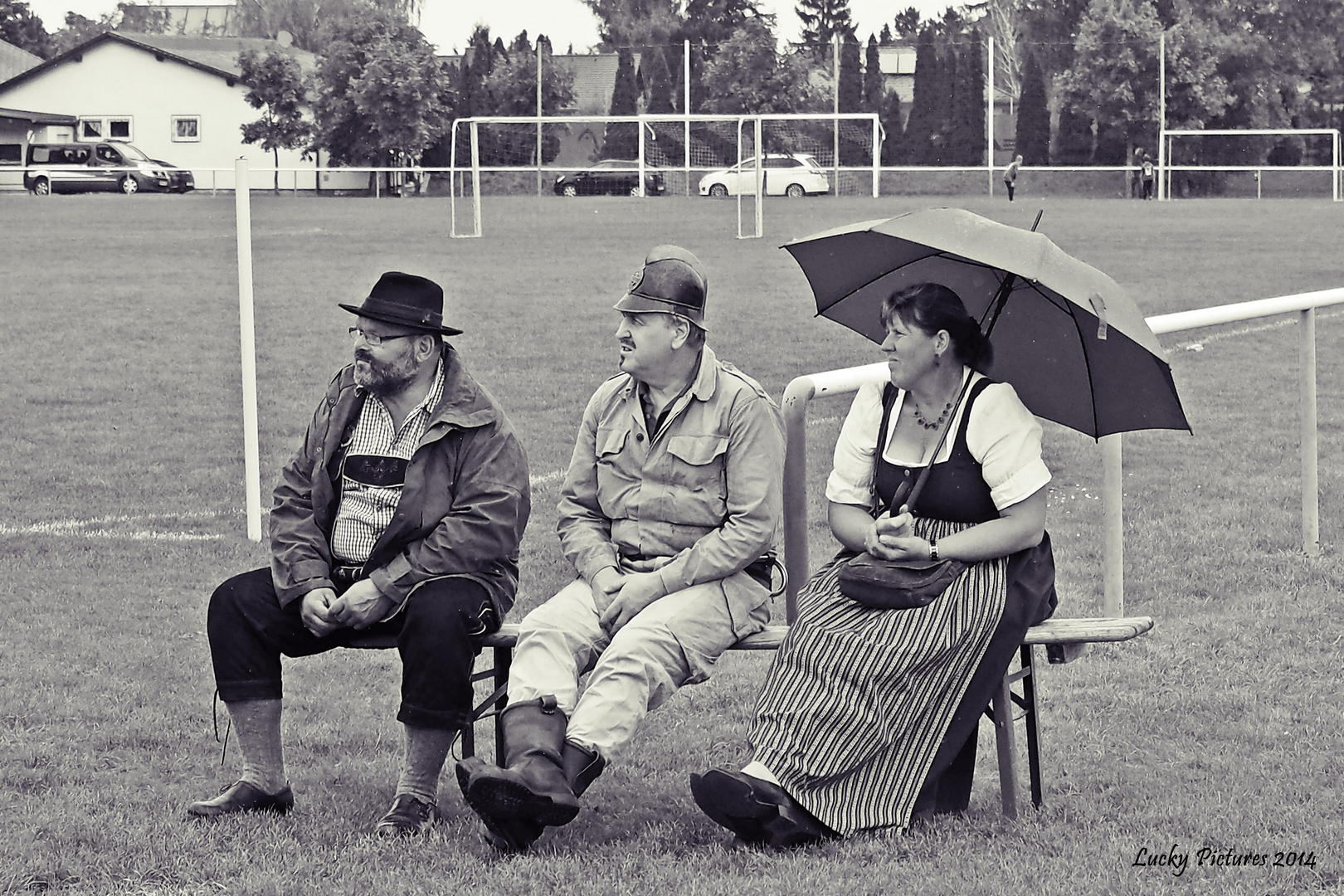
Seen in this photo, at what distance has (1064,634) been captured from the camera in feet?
13.5

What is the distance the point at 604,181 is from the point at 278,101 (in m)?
18.8

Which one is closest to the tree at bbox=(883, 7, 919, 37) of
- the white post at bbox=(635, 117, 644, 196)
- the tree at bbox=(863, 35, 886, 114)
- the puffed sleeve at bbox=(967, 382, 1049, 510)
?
the tree at bbox=(863, 35, 886, 114)

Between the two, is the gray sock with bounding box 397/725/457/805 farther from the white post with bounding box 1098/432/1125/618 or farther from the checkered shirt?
the white post with bounding box 1098/432/1125/618

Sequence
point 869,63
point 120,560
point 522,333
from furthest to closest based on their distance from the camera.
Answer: point 869,63
point 522,333
point 120,560

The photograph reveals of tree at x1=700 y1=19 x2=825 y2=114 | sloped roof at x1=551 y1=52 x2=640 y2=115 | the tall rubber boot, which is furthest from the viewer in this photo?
sloped roof at x1=551 y1=52 x2=640 y2=115

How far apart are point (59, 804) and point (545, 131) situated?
1547 inches

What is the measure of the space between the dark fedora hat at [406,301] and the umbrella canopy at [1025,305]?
93 cm

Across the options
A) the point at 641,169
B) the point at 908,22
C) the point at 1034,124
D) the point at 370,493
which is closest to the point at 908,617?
the point at 370,493


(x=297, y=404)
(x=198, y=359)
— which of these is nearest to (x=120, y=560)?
(x=297, y=404)

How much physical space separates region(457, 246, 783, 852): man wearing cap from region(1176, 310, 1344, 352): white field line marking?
10086 millimetres

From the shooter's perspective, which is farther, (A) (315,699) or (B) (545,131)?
(B) (545,131)

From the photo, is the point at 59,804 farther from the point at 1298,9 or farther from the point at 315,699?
the point at 1298,9

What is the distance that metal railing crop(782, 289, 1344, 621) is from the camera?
4453 mm

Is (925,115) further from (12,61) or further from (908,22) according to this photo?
(908,22)
